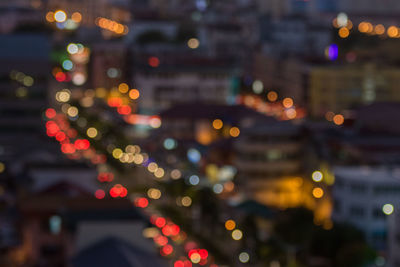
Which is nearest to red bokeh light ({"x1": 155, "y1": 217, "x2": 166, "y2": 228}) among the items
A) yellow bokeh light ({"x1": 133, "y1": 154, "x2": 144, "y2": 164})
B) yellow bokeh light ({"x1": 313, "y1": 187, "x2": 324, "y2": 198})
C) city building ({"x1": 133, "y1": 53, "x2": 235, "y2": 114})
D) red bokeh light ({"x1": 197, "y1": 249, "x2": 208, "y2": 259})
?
red bokeh light ({"x1": 197, "y1": 249, "x2": 208, "y2": 259})

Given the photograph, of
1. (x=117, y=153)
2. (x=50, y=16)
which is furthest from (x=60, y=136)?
(x=50, y=16)

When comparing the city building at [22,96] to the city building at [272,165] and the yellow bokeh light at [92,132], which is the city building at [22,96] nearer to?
the yellow bokeh light at [92,132]

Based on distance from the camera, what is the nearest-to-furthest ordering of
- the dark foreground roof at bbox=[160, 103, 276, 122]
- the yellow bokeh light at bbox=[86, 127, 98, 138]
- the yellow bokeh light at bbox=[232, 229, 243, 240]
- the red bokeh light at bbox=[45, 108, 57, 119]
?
the yellow bokeh light at bbox=[232, 229, 243, 240], the red bokeh light at bbox=[45, 108, 57, 119], the yellow bokeh light at bbox=[86, 127, 98, 138], the dark foreground roof at bbox=[160, 103, 276, 122]

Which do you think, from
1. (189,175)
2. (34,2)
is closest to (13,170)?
(189,175)

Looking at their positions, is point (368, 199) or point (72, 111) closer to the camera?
point (368, 199)

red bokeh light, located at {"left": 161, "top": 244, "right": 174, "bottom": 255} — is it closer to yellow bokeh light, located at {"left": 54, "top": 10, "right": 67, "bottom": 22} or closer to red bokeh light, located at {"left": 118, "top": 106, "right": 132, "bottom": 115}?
red bokeh light, located at {"left": 118, "top": 106, "right": 132, "bottom": 115}

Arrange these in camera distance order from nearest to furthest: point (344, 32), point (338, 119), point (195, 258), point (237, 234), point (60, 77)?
point (195, 258) < point (237, 234) < point (338, 119) < point (60, 77) < point (344, 32)

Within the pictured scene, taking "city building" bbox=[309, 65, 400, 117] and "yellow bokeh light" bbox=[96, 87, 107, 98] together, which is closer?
"city building" bbox=[309, 65, 400, 117]

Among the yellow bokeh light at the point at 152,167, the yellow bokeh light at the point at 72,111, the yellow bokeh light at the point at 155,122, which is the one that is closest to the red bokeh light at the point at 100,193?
Answer: the yellow bokeh light at the point at 152,167

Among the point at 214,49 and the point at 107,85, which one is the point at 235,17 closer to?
the point at 214,49

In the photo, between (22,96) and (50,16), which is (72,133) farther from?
(50,16)
